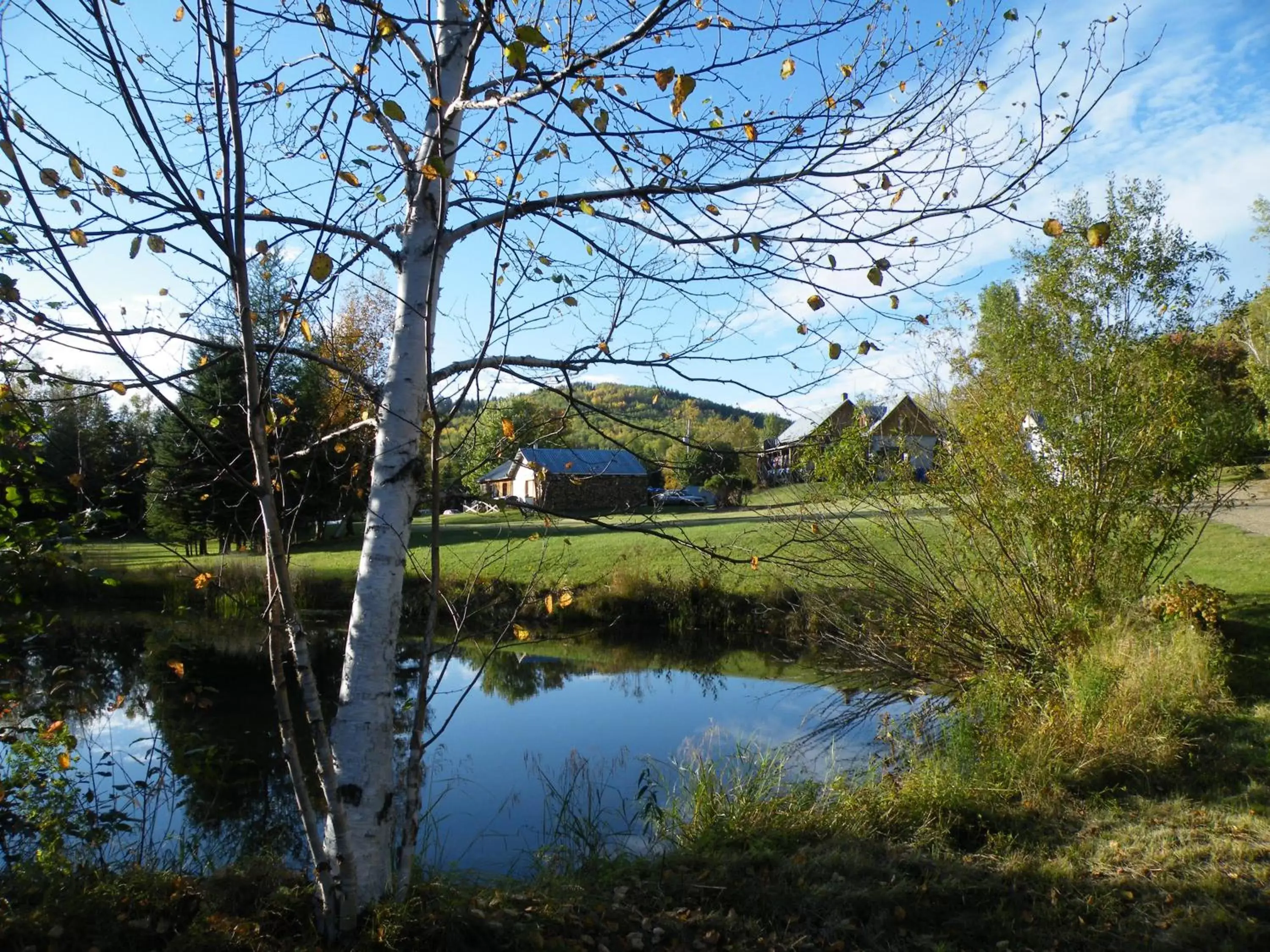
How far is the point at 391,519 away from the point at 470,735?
7.61 meters

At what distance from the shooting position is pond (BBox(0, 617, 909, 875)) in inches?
247

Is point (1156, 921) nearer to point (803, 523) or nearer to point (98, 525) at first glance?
point (803, 523)

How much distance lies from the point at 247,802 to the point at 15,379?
5.10 m

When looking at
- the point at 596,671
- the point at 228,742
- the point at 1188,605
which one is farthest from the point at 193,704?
the point at 1188,605

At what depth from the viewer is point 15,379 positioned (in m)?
3.98

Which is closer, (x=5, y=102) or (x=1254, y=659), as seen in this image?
(x=5, y=102)

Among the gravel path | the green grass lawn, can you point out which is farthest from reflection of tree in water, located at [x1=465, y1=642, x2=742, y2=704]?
the gravel path

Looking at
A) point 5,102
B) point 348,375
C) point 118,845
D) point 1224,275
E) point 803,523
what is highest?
point 1224,275

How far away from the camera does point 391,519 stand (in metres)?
3.18

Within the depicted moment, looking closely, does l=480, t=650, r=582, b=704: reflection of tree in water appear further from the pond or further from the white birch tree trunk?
the white birch tree trunk

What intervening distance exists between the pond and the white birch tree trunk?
0.72 meters

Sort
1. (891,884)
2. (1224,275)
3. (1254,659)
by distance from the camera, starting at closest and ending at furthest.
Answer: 1. (891,884)
2. (1254,659)
3. (1224,275)

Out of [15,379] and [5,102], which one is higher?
[5,102]

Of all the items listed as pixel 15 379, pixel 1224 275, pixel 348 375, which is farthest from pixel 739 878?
pixel 1224 275
